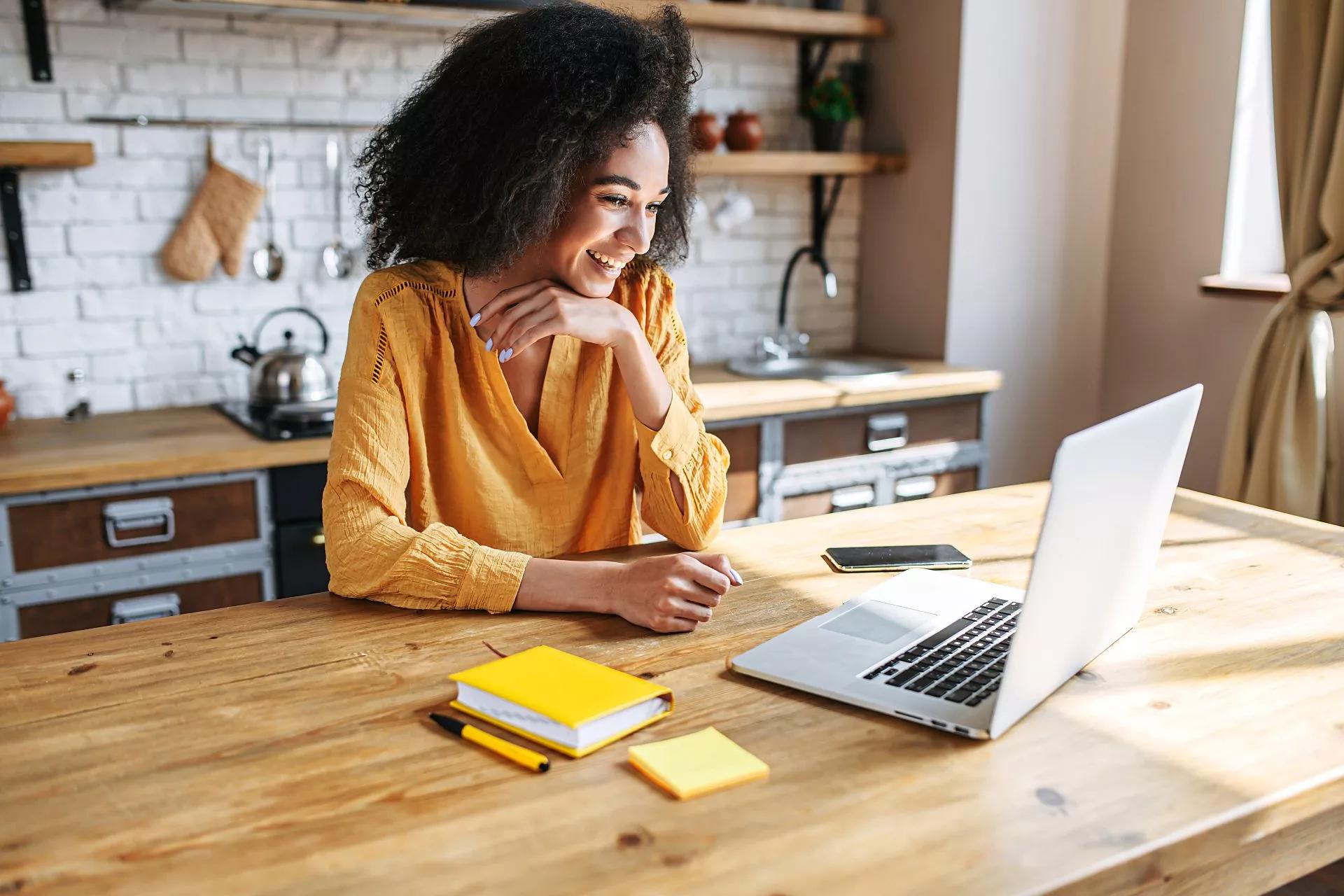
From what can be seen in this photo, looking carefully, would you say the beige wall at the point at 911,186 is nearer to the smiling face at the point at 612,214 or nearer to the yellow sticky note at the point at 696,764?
the smiling face at the point at 612,214

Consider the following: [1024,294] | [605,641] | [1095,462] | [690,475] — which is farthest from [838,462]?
[1095,462]

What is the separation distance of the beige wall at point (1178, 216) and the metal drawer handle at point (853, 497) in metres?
1.14

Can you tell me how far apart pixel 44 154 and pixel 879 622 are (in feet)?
7.07

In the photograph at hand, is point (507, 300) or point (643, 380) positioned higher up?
point (507, 300)

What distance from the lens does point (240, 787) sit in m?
0.97

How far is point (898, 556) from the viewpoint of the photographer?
159 cm

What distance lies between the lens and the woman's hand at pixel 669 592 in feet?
4.37

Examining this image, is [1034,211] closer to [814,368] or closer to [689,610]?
[814,368]

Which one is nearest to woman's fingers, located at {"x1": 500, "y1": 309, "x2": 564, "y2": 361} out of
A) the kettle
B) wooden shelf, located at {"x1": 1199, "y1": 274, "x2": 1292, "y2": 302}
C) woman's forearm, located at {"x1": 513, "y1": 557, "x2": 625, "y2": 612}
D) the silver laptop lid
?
woman's forearm, located at {"x1": 513, "y1": 557, "x2": 625, "y2": 612}

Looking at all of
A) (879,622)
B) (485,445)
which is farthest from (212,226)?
(879,622)

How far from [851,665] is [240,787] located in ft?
1.95

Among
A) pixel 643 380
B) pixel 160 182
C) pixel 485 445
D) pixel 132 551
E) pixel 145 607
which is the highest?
pixel 160 182

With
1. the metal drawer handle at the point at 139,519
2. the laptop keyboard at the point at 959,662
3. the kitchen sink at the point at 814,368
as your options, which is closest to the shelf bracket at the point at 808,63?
the kitchen sink at the point at 814,368

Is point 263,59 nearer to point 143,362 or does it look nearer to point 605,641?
point 143,362
